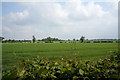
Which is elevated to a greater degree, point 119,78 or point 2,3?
point 2,3

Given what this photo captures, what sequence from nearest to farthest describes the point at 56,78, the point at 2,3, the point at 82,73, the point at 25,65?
1. the point at 82,73
2. the point at 56,78
3. the point at 25,65
4. the point at 2,3

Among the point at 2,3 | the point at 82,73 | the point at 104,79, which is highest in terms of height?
the point at 2,3

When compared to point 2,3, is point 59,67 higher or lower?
lower

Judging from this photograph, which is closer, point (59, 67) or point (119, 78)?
point (119, 78)

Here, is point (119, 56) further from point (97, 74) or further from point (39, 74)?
point (39, 74)

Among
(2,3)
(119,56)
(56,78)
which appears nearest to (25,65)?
(56,78)

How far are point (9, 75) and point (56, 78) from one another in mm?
869

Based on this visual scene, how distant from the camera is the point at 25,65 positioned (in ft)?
8.34

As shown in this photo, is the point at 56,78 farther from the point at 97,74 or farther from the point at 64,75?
the point at 97,74

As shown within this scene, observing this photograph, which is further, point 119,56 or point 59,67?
point 119,56

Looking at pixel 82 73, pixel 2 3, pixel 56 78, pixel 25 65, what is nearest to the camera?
pixel 82 73

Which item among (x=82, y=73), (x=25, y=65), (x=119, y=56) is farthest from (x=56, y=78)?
(x=119, y=56)

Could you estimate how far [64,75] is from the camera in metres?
2.21

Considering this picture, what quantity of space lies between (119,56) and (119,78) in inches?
42.2
